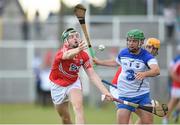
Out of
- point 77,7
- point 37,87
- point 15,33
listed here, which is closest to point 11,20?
point 15,33

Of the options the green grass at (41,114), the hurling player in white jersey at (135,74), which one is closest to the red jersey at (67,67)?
the hurling player in white jersey at (135,74)

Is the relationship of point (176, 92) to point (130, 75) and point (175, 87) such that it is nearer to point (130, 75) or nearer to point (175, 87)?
point (175, 87)

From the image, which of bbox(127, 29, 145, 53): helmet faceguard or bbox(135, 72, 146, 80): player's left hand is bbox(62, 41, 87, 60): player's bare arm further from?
bbox(135, 72, 146, 80): player's left hand

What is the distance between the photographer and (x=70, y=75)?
51.9ft

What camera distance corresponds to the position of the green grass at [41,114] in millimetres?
21969

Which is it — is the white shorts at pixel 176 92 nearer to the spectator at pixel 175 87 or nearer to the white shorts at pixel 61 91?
the spectator at pixel 175 87

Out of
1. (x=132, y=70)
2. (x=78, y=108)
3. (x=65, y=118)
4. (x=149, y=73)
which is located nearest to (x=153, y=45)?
(x=132, y=70)

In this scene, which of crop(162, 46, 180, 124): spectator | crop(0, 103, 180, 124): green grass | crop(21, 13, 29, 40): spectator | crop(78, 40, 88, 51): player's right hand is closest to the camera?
crop(78, 40, 88, 51): player's right hand

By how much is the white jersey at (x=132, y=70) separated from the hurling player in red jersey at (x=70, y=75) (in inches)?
19.7

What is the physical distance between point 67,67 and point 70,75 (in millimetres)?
170

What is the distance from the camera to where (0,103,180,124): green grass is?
2197 centimetres

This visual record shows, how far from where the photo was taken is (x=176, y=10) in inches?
1219

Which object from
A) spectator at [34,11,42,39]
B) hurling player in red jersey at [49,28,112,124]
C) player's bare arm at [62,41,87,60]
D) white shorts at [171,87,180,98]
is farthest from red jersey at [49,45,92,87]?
spectator at [34,11,42,39]

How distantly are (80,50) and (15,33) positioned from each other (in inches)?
667
